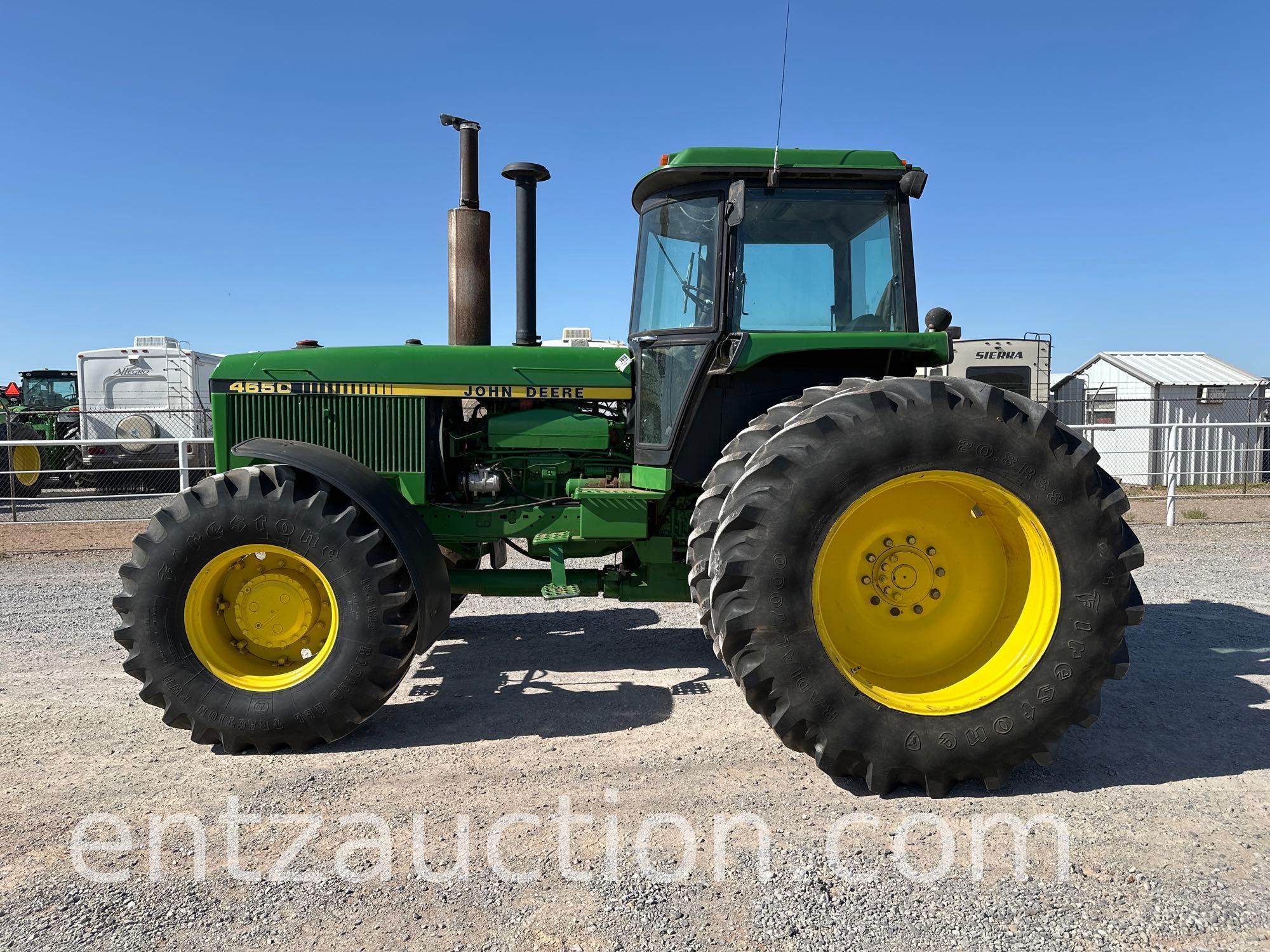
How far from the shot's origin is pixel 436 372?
3.92 metres

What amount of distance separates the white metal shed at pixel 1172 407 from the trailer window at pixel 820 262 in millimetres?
12577

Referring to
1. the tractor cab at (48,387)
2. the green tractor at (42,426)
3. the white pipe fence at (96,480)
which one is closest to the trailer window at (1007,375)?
the white pipe fence at (96,480)

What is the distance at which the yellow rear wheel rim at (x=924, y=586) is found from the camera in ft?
9.95

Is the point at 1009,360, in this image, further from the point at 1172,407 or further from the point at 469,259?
the point at 469,259

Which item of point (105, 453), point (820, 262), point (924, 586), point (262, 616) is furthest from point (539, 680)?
point (105, 453)

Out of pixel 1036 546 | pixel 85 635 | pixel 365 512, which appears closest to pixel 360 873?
pixel 365 512

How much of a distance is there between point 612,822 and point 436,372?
7.75 ft

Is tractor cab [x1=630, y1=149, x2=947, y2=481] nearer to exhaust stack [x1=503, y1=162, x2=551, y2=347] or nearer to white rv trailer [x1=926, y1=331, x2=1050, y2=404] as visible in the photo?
exhaust stack [x1=503, y1=162, x2=551, y2=347]

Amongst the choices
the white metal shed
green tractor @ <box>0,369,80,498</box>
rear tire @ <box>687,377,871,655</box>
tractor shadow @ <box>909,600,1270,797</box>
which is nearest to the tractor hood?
rear tire @ <box>687,377,871,655</box>

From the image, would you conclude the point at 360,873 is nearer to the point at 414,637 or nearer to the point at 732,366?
the point at 414,637

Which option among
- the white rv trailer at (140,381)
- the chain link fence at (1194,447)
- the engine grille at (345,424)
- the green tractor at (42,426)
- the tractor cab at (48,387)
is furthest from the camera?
the tractor cab at (48,387)

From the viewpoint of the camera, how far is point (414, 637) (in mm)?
3229

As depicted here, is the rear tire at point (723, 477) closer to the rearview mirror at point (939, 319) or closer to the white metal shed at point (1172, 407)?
the rearview mirror at point (939, 319)

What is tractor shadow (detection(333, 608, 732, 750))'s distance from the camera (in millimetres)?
3352
